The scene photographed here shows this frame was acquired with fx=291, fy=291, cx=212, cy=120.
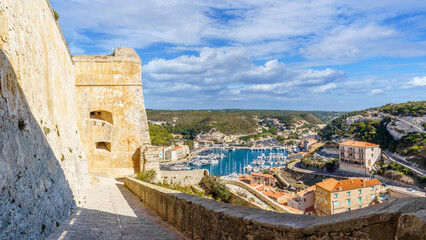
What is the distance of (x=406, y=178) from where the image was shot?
4266 cm

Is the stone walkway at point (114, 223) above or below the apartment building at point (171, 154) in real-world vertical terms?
above

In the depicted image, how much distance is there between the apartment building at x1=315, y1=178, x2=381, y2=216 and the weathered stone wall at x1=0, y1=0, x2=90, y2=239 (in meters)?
25.8

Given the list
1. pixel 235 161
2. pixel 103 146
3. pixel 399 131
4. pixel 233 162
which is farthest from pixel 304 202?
pixel 235 161

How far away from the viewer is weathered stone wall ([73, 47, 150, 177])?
559 inches

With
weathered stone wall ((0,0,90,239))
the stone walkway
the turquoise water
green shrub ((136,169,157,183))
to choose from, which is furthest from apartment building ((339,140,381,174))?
weathered stone wall ((0,0,90,239))

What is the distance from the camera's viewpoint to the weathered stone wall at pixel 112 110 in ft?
46.5

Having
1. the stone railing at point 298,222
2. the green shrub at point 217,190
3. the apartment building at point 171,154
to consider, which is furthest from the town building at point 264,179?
the stone railing at point 298,222

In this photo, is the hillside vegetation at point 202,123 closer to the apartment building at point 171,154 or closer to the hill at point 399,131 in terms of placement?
the apartment building at point 171,154

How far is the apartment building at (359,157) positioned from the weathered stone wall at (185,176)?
4141cm

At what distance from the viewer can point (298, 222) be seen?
2.32 metres

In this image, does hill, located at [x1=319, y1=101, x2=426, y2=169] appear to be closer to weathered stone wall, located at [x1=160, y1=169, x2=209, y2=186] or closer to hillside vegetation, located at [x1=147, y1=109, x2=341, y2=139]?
weathered stone wall, located at [x1=160, y1=169, x2=209, y2=186]

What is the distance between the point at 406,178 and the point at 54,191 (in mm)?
49213

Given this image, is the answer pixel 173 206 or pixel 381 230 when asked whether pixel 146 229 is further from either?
pixel 381 230

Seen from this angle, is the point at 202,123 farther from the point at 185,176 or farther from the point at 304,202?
the point at 185,176
